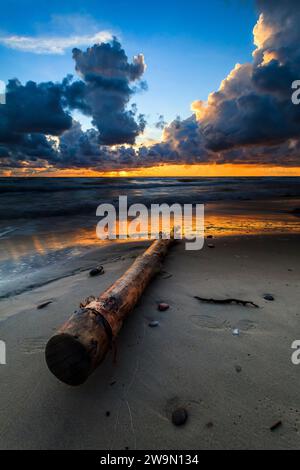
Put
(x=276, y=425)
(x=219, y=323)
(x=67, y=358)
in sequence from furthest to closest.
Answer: (x=219, y=323)
(x=67, y=358)
(x=276, y=425)

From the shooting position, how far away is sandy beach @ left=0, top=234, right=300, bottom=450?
68.4 inches

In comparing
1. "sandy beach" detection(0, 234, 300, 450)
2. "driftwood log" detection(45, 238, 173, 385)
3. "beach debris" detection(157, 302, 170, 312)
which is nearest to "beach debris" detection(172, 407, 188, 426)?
"sandy beach" detection(0, 234, 300, 450)

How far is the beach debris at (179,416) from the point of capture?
179 cm

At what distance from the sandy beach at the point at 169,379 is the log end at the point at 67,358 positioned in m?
0.26

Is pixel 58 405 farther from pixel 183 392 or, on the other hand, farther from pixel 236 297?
pixel 236 297

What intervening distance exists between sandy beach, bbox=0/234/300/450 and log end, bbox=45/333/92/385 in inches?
10.4

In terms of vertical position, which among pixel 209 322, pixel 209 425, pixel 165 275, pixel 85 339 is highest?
pixel 85 339

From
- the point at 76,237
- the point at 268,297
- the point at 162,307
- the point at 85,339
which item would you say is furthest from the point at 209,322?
the point at 76,237

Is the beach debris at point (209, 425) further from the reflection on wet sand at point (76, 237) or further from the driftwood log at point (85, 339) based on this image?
the reflection on wet sand at point (76, 237)

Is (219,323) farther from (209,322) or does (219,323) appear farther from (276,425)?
(276,425)

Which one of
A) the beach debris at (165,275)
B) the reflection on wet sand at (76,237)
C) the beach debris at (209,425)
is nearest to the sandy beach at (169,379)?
the beach debris at (209,425)

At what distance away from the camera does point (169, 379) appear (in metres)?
2.16

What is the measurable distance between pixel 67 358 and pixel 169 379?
87cm
